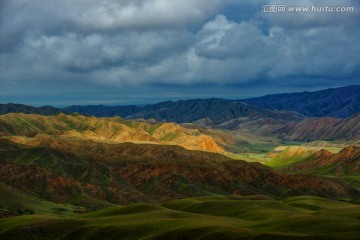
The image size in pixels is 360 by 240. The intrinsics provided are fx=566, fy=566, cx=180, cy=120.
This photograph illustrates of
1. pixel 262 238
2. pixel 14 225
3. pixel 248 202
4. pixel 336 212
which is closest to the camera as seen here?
pixel 262 238

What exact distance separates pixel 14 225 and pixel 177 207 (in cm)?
4993

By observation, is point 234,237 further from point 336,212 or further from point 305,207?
point 305,207

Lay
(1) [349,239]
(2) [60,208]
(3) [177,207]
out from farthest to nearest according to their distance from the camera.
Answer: (2) [60,208]
(3) [177,207]
(1) [349,239]

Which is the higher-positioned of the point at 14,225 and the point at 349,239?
the point at 349,239

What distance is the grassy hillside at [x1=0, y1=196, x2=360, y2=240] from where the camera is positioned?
286 feet

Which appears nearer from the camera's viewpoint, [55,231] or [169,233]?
[169,233]

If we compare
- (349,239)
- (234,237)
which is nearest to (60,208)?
(234,237)

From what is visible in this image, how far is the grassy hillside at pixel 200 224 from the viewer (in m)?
87.2

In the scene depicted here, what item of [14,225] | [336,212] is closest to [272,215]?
[336,212]

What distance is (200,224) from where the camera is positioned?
343 ft

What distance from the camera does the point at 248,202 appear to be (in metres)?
152

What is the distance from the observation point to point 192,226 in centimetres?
10112

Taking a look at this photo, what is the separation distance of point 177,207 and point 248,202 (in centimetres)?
2162

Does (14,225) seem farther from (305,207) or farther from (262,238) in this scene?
(305,207)
